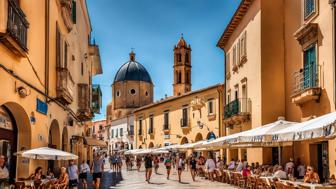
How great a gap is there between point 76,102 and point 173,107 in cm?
2517

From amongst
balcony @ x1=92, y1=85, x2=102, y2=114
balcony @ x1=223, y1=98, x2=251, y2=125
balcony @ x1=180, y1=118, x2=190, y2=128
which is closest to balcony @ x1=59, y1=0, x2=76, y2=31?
balcony @ x1=223, y1=98, x2=251, y2=125

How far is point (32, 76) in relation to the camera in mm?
14383

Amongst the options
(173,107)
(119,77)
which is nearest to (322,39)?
(173,107)

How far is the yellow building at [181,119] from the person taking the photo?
40.3 metres

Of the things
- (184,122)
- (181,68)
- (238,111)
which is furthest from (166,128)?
(181,68)

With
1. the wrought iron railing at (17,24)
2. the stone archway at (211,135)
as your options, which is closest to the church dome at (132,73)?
the stone archway at (211,135)

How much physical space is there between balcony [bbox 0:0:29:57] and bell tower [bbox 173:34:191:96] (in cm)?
7016

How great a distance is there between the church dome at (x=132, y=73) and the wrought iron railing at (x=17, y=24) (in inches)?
2666

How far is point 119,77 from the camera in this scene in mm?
82062

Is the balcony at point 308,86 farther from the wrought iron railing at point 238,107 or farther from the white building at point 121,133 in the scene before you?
the white building at point 121,133

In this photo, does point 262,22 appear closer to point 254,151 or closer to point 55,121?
point 254,151

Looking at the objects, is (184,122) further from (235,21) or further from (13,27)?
(13,27)

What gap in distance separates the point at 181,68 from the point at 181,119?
117 ft

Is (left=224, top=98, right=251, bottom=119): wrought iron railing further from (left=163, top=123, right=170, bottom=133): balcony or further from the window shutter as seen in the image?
(left=163, top=123, right=170, bottom=133): balcony
